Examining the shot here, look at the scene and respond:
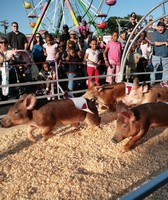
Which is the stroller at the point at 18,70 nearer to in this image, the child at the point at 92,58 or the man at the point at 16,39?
the man at the point at 16,39

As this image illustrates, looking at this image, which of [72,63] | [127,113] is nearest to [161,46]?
[72,63]

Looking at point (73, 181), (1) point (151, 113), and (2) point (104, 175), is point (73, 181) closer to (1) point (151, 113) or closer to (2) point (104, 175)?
(2) point (104, 175)

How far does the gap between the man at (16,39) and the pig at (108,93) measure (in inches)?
96.3

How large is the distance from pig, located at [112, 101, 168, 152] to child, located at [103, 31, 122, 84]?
2.85 metres

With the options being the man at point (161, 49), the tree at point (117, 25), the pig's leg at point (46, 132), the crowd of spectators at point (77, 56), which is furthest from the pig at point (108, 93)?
the tree at point (117, 25)

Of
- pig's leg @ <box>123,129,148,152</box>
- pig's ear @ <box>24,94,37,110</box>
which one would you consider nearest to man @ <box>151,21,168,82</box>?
pig's leg @ <box>123,129,148,152</box>

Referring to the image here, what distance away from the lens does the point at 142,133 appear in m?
3.76

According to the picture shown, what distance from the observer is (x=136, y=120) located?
364 centimetres

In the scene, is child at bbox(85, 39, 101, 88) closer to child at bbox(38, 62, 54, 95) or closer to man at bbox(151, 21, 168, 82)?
child at bbox(38, 62, 54, 95)

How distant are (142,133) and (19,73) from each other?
3.82 m

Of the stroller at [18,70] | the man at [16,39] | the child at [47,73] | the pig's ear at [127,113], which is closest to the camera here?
the pig's ear at [127,113]

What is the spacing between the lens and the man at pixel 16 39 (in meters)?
6.77

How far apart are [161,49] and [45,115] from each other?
4.42m

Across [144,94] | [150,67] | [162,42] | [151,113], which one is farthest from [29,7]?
[151,113]
